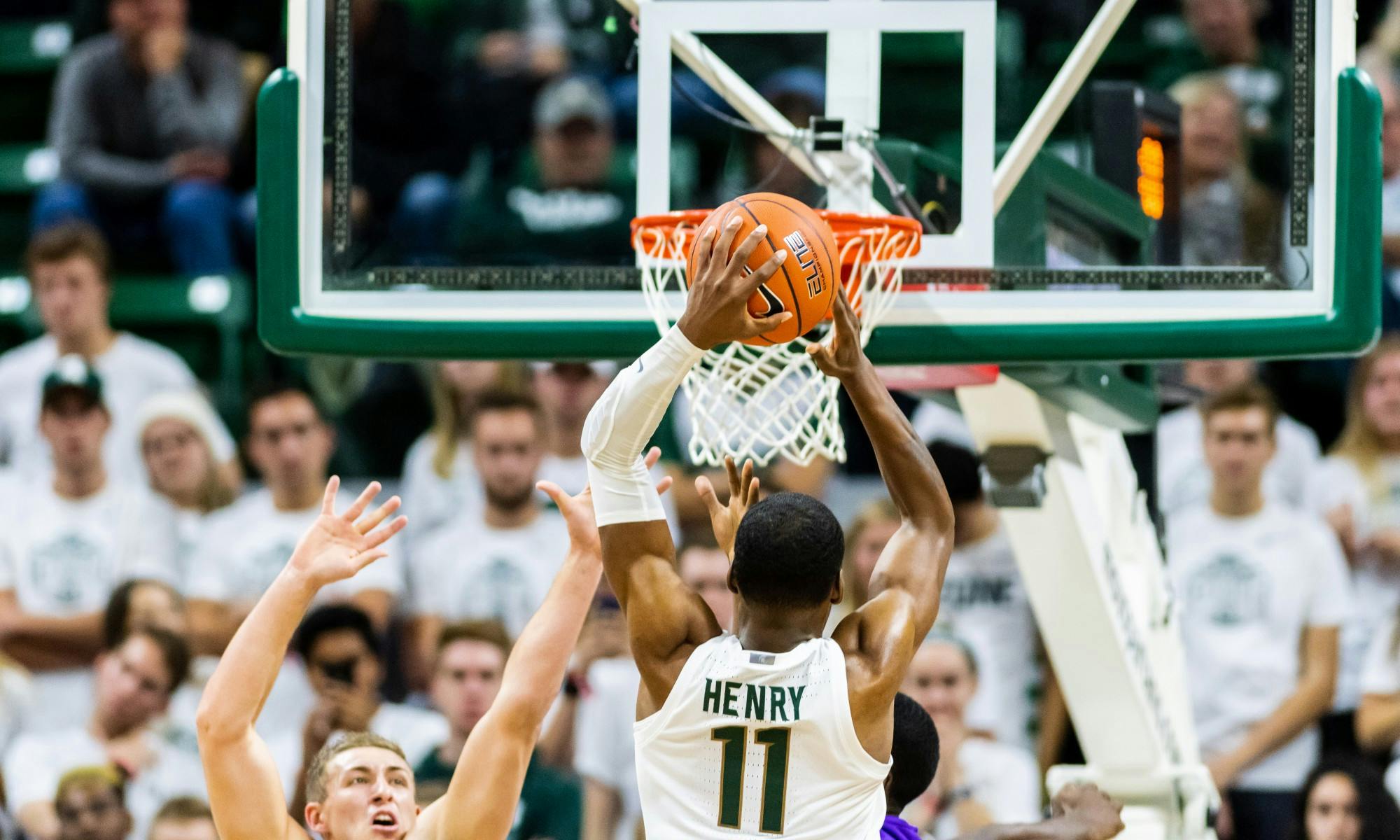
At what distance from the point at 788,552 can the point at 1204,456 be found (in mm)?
4114

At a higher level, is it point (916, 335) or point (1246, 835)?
point (916, 335)

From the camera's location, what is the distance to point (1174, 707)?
524 centimetres

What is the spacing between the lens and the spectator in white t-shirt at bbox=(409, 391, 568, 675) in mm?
6895

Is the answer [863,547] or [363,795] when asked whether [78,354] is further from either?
[363,795]

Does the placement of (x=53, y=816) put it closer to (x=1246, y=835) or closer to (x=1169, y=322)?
(x=1246, y=835)

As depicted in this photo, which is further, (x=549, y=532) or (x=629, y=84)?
(x=629, y=84)

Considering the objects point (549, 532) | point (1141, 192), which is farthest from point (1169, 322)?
point (549, 532)

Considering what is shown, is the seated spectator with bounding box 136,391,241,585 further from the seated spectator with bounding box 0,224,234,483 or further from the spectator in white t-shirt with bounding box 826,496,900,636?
the spectator in white t-shirt with bounding box 826,496,900,636

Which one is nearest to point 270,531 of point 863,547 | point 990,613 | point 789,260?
point 863,547

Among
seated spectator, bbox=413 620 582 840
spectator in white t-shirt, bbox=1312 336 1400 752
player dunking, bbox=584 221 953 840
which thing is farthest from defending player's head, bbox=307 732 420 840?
spectator in white t-shirt, bbox=1312 336 1400 752

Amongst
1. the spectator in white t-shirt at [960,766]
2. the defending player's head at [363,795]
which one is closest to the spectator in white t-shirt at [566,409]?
the spectator in white t-shirt at [960,766]

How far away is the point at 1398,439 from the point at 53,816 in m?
4.43

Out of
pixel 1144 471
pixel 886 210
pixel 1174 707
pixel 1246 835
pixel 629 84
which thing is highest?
pixel 629 84

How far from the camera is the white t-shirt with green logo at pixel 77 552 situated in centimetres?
704
